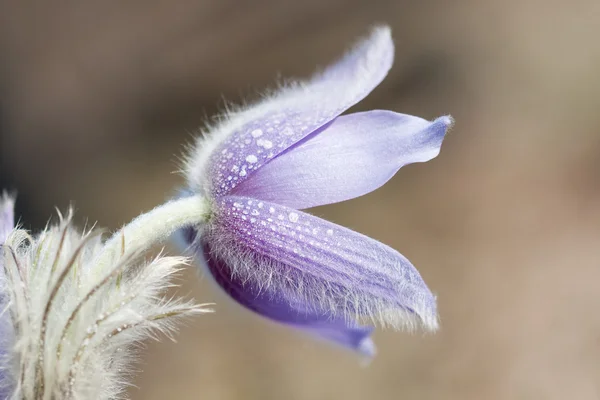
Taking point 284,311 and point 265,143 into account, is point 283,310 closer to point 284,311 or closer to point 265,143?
point 284,311

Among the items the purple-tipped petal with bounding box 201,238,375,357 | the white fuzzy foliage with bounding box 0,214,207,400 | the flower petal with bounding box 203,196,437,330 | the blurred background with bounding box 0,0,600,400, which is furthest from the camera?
the blurred background with bounding box 0,0,600,400

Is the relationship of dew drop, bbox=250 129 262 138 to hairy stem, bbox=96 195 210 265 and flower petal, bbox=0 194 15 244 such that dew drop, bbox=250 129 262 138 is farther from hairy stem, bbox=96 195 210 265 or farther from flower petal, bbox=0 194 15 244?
flower petal, bbox=0 194 15 244

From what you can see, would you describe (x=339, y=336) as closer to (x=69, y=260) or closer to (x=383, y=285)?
(x=383, y=285)

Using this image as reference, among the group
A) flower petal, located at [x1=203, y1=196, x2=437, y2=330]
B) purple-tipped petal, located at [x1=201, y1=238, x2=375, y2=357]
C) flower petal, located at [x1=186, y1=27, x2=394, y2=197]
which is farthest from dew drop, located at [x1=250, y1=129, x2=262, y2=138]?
purple-tipped petal, located at [x1=201, y1=238, x2=375, y2=357]

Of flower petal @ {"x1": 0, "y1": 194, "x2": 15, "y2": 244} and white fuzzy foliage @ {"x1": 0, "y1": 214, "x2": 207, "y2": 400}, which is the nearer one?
white fuzzy foliage @ {"x1": 0, "y1": 214, "x2": 207, "y2": 400}

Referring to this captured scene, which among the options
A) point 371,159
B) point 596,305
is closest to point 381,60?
point 371,159

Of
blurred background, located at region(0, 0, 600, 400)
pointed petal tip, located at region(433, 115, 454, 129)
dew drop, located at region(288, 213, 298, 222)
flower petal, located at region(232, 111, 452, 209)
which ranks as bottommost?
blurred background, located at region(0, 0, 600, 400)

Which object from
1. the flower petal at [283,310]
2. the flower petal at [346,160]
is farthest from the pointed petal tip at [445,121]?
the flower petal at [283,310]

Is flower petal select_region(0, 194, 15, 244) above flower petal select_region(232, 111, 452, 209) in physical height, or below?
below
